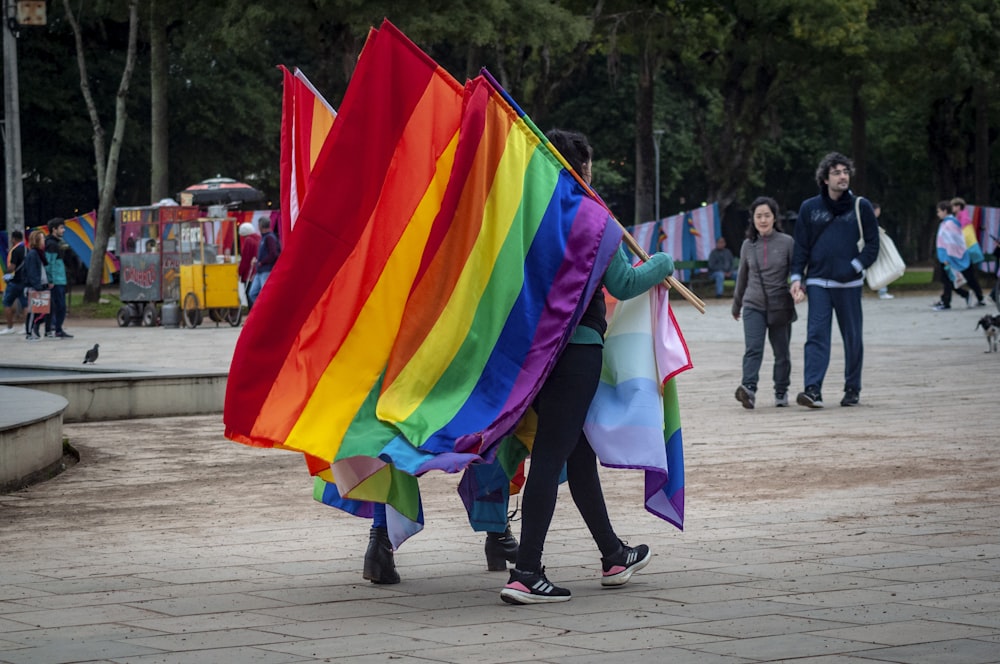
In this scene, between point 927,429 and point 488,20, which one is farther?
point 488,20

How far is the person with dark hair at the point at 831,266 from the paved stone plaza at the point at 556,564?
105cm

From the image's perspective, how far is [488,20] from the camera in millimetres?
31031

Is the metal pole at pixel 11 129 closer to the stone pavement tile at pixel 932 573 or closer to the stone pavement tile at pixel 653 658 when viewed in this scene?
the stone pavement tile at pixel 932 573

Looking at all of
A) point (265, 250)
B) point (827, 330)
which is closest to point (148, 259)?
point (265, 250)

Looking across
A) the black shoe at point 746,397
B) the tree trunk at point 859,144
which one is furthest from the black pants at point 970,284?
the black shoe at point 746,397

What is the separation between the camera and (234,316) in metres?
29.6

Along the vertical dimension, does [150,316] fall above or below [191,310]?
below

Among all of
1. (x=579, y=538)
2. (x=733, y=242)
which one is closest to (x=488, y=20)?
(x=733, y=242)

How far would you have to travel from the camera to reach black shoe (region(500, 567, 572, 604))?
6.00 meters

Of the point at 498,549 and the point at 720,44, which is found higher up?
the point at 720,44

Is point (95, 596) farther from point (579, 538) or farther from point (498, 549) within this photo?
point (579, 538)

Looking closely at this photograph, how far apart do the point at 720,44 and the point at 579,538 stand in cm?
3279

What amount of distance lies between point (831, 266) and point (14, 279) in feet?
55.7

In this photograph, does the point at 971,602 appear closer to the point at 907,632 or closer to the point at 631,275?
the point at 907,632
